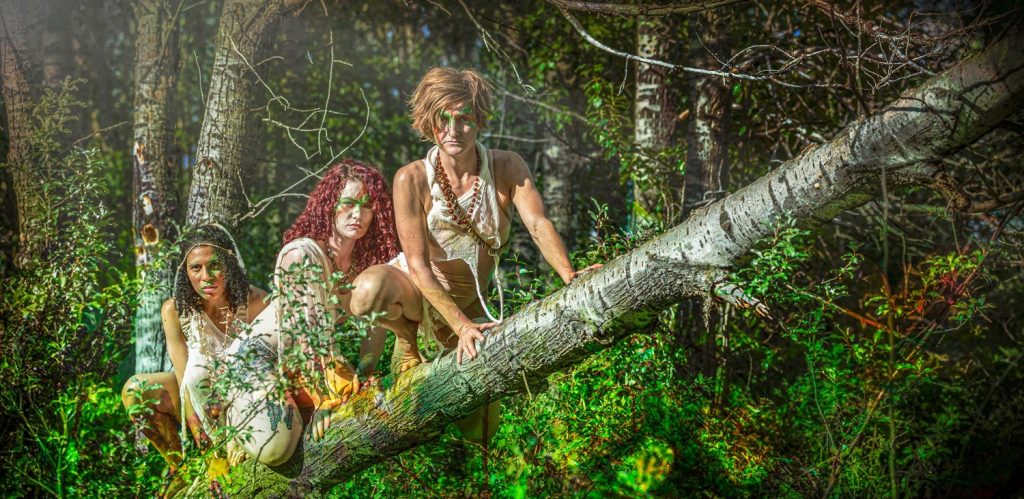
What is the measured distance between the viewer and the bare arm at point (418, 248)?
3779 mm

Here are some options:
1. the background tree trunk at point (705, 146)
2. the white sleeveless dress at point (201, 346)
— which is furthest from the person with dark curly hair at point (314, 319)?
the background tree trunk at point (705, 146)

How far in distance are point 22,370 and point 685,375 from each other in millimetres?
3728

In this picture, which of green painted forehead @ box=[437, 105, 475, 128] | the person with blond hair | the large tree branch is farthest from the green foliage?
the large tree branch

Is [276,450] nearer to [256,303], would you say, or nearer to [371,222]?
[256,303]

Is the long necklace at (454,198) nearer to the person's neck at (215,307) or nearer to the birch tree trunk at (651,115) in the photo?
the person's neck at (215,307)

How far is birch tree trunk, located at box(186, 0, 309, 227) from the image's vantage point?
212 inches

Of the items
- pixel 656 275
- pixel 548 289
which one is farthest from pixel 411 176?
pixel 548 289

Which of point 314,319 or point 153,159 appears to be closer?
point 314,319

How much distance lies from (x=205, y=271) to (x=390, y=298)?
108 cm

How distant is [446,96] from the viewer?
3.76 metres

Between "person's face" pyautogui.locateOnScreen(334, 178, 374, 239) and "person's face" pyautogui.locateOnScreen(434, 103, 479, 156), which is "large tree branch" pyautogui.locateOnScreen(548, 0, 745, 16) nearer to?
"person's face" pyautogui.locateOnScreen(434, 103, 479, 156)

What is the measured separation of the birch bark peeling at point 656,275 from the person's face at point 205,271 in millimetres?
824

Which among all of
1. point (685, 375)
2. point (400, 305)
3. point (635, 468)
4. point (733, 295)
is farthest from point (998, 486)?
point (400, 305)

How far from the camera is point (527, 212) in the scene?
399 cm
